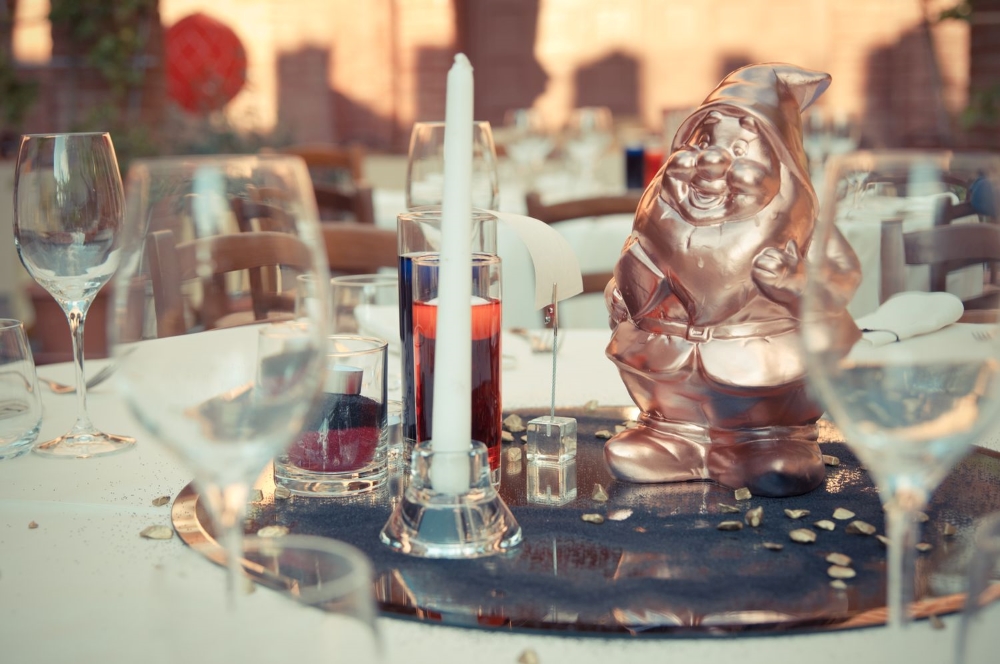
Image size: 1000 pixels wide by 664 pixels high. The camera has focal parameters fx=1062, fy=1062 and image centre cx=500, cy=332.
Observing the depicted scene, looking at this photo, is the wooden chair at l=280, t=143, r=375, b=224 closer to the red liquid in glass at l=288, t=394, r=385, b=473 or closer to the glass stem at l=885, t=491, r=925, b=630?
the red liquid in glass at l=288, t=394, r=385, b=473

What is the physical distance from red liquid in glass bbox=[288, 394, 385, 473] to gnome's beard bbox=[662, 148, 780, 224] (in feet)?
0.86

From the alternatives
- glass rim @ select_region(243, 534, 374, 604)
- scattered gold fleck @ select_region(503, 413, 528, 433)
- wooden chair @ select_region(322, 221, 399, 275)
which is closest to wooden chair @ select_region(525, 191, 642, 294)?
wooden chair @ select_region(322, 221, 399, 275)

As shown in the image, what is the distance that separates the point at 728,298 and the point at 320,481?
1.01 ft

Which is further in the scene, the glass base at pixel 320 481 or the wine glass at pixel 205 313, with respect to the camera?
the glass base at pixel 320 481

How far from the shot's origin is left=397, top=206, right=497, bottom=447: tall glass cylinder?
0.77m

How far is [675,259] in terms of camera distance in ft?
2.41

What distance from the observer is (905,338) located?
1.71ft

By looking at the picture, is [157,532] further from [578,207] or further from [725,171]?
[578,207]

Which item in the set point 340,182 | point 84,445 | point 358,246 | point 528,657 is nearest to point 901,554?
point 528,657

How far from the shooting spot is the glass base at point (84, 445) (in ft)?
2.80

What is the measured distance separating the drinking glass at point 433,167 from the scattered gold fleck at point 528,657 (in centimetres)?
83

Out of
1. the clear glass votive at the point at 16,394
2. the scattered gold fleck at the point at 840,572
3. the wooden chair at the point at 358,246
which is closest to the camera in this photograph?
the scattered gold fleck at the point at 840,572

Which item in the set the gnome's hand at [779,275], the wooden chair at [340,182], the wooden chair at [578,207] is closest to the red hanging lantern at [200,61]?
the wooden chair at [340,182]

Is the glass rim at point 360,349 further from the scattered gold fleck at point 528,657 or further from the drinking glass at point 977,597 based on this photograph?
the drinking glass at point 977,597
